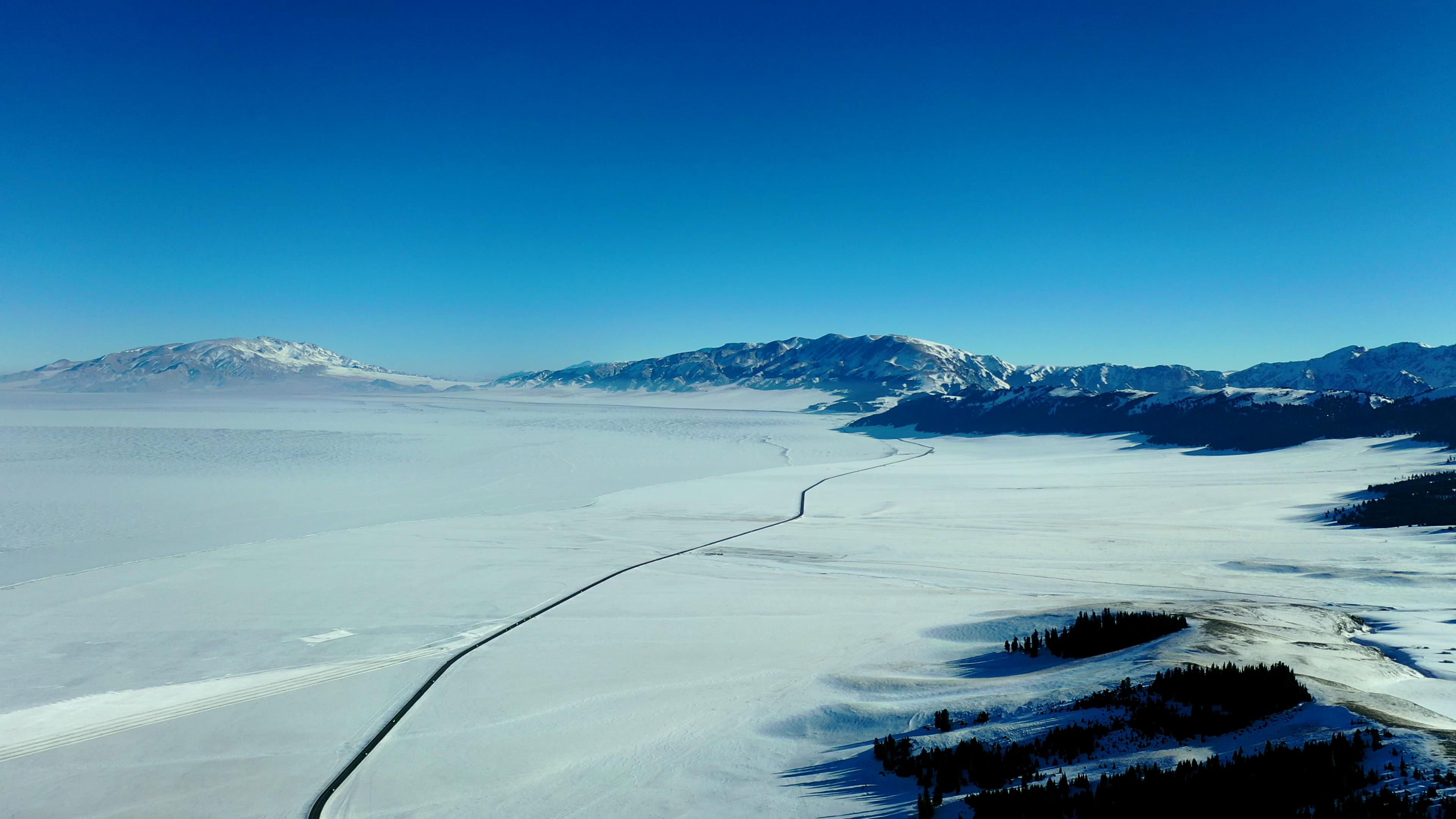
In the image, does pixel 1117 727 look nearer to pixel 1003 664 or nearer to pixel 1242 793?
pixel 1242 793

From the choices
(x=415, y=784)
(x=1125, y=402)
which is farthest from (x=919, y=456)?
(x=415, y=784)

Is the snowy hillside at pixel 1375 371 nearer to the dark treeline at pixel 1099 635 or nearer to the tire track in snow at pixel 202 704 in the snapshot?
the dark treeline at pixel 1099 635

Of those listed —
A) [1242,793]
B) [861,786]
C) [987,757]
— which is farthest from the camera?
[861,786]

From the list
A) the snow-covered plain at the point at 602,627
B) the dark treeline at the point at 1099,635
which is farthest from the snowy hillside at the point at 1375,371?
→ the dark treeline at the point at 1099,635

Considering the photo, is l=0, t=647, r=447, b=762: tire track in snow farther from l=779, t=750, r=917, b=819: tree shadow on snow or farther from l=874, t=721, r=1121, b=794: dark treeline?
l=874, t=721, r=1121, b=794: dark treeline

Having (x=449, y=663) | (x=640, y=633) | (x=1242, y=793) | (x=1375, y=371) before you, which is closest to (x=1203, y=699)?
(x=1242, y=793)

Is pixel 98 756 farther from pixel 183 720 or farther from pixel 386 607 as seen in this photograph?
pixel 386 607
